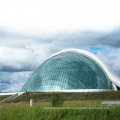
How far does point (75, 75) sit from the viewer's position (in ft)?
135

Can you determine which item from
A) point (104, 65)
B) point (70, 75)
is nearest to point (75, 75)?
point (70, 75)

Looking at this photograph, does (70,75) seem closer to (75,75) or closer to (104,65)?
(75,75)

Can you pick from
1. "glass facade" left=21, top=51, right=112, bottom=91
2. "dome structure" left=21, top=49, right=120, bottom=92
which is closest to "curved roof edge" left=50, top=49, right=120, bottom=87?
"dome structure" left=21, top=49, right=120, bottom=92

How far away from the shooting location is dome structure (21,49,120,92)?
132ft

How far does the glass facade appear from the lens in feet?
132

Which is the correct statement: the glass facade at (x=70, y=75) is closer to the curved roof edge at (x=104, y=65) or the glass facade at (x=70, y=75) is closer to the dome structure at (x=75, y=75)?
the dome structure at (x=75, y=75)

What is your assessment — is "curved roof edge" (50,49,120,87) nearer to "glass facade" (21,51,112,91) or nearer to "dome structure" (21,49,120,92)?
"dome structure" (21,49,120,92)

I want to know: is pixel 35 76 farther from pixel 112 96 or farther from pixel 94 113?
pixel 94 113

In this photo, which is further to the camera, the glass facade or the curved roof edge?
the curved roof edge

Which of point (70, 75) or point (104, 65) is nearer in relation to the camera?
point (70, 75)

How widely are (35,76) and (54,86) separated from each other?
717cm

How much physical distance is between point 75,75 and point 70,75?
37.8 inches

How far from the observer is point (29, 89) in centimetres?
4344

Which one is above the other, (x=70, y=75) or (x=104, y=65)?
(x=104, y=65)
